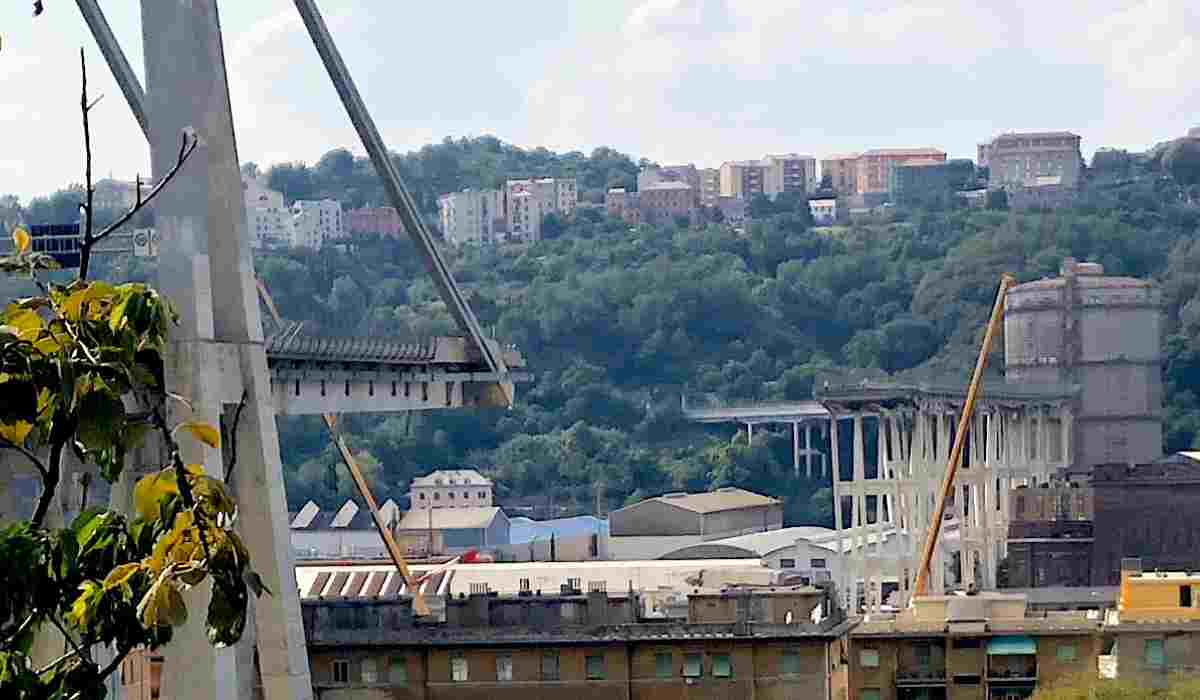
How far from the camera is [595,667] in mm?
49094

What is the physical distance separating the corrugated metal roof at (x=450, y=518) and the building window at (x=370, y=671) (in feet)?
260

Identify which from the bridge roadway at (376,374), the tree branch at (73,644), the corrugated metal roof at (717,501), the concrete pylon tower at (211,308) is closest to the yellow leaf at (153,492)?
the tree branch at (73,644)

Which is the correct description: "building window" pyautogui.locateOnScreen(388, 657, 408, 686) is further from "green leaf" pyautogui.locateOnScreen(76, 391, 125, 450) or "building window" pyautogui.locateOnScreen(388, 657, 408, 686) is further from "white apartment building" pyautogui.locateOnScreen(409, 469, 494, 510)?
"white apartment building" pyautogui.locateOnScreen(409, 469, 494, 510)

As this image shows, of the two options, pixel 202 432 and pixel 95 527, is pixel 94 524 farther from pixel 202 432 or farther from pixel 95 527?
pixel 202 432

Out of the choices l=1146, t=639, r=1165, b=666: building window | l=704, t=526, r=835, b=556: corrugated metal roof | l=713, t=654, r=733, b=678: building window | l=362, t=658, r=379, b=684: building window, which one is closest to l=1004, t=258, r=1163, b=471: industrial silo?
l=704, t=526, r=835, b=556: corrugated metal roof

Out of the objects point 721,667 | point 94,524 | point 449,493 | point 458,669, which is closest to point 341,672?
point 458,669

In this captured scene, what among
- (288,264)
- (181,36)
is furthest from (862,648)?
(288,264)

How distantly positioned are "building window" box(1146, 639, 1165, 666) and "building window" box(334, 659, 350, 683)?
1174cm

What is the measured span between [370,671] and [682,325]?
128 metres

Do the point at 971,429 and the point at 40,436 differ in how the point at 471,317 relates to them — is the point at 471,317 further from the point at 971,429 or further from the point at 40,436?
the point at 971,429

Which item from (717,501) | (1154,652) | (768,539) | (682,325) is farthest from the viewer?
(682,325)

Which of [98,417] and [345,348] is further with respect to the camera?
[345,348]

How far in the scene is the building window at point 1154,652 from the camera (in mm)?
49531

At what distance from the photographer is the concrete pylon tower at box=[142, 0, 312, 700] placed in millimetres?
30781
